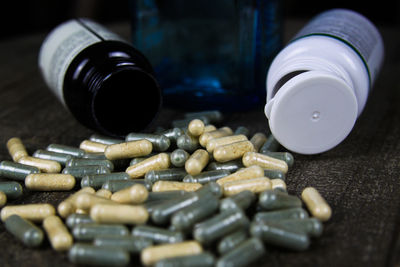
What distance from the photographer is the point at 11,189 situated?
140 centimetres

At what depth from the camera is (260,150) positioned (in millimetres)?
1621

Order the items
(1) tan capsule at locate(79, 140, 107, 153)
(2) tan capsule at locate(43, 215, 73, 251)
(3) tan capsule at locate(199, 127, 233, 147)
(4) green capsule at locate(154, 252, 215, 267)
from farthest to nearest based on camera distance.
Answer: (1) tan capsule at locate(79, 140, 107, 153) → (3) tan capsule at locate(199, 127, 233, 147) → (2) tan capsule at locate(43, 215, 73, 251) → (4) green capsule at locate(154, 252, 215, 267)

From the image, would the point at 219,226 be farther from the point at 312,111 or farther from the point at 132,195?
the point at 312,111

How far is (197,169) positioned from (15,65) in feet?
5.65

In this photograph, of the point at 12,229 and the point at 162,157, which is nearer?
the point at 12,229

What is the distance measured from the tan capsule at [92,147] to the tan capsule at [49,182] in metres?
0.25

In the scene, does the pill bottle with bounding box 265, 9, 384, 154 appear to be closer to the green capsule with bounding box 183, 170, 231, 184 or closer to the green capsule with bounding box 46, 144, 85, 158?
the green capsule with bounding box 183, 170, 231, 184

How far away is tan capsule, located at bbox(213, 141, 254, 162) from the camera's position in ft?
4.80

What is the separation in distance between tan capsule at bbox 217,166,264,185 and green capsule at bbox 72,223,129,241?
0.34 meters

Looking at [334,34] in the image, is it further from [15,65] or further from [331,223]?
[15,65]

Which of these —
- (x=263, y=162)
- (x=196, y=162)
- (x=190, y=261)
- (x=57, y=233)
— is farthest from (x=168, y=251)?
(x=263, y=162)

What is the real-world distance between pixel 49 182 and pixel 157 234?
446 millimetres

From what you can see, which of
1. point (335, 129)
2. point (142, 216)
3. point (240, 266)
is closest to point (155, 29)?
point (335, 129)

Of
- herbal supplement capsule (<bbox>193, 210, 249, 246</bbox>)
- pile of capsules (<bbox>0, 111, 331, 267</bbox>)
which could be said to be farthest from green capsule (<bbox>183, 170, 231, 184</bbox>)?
herbal supplement capsule (<bbox>193, 210, 249, 246</bbox>)
